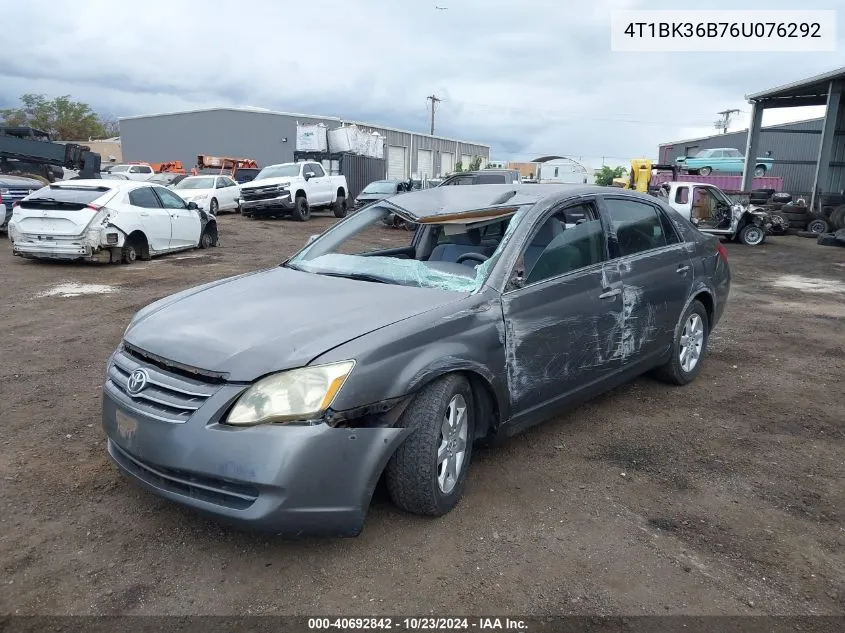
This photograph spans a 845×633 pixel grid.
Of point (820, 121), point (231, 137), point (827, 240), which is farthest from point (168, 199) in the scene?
point (231, 137)

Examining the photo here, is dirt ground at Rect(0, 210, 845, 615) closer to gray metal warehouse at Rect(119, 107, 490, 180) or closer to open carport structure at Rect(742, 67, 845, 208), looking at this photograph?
open carport structure at Rect(742, 67, 845, 208)

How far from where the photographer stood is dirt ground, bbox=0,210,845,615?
Answer: 102 inches

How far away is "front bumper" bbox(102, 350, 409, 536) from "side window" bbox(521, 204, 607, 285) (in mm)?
1439

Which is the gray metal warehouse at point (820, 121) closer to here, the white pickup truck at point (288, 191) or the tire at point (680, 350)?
the white pickup truck at point (288, 191)

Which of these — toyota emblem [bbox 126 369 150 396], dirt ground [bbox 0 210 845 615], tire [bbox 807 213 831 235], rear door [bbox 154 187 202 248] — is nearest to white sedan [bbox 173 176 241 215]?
rear door [bbox 154 187 202 248]

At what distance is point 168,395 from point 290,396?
1.84 feet

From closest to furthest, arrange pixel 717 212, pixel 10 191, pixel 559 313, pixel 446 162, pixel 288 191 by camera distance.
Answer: pixel 559 313 → pixel 10 191 → pixel 717 212 → pixel 288 191 → pixel 446 162

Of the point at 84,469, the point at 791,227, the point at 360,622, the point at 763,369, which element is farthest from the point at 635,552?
the point at 791,227

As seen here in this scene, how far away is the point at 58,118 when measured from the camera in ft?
213

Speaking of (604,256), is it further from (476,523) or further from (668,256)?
(476,523)

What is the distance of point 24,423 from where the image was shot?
13.8 ft

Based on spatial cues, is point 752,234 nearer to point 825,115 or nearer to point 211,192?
point 825,115

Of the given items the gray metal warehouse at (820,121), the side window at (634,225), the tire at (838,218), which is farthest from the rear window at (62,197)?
the gray metal warehouse at (820,121)

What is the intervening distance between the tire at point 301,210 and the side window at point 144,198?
9362 mm
